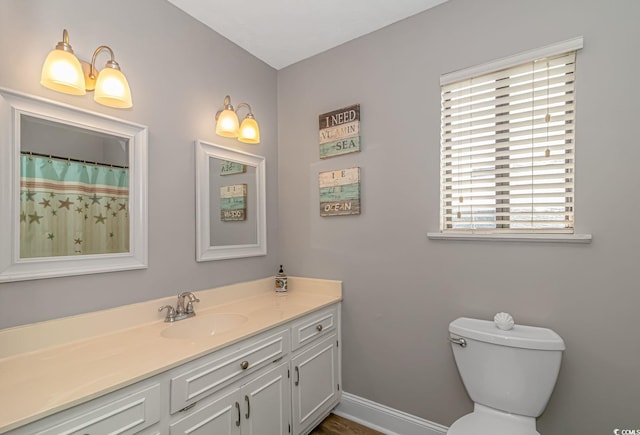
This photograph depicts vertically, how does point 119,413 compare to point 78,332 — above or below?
below

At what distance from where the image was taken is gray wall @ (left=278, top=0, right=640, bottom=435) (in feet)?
4.35

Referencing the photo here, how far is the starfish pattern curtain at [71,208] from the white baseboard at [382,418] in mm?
1726

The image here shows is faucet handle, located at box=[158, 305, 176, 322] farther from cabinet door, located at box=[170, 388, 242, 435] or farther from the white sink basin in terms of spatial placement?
A: cabinet door, located at box=[170, 388, 242, 435]

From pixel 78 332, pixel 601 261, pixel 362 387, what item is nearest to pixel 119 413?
pixel 78 332

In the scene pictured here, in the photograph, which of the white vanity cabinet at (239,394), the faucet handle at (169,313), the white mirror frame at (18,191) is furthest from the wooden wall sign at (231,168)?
the white vanity cabinet at (239,394)

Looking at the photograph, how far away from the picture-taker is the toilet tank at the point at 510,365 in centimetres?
131

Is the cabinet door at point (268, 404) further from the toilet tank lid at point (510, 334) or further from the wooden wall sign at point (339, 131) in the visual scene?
the wooden wall sign at point (339, 131)

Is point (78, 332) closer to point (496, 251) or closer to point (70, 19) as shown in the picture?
point (70, 19)

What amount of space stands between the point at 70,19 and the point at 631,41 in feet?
8.11

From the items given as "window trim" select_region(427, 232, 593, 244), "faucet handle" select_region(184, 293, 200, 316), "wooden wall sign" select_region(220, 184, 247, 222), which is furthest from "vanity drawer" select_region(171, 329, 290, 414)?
"window trim" select_region(427, 232, 593, 244)

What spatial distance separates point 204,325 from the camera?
1713 millimetres

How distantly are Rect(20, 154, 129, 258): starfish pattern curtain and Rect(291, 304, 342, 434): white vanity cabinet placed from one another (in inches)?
42.3

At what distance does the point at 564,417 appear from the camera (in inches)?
56.0

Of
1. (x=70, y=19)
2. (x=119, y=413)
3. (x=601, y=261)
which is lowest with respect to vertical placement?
(x=119, y=413)
